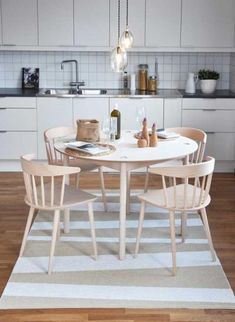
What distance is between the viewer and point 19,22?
5.62m

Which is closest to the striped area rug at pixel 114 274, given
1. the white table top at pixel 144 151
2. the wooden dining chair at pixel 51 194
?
the wooden dining chair at pixel 51 194

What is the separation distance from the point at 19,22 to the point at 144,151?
2.84 m

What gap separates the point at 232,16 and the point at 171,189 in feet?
9.11

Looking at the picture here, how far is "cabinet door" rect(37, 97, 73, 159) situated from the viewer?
5.53m

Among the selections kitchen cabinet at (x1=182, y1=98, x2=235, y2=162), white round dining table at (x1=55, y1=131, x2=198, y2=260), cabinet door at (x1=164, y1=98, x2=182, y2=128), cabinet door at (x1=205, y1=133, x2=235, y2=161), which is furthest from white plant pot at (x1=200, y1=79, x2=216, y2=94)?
white round dining table at (x1=55, y1=131, x2=198, y2=260)

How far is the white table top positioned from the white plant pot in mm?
1997

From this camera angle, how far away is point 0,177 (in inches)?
217

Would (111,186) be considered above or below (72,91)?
below

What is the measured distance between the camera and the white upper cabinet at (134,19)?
5582 millimetres

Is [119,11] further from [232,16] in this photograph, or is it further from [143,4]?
[232,16]

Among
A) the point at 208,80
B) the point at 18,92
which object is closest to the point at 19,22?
the point at 18,92

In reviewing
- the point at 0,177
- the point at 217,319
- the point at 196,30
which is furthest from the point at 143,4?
the point at 217,319

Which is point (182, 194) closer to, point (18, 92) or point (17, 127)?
point (17, 127)

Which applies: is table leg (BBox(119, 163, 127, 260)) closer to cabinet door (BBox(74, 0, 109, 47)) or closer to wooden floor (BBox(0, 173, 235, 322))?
wooden floor (BBox(0, 173, 235, 322))
